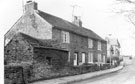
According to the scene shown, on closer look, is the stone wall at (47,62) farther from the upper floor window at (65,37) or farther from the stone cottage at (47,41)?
the upper floor window at (65,37)

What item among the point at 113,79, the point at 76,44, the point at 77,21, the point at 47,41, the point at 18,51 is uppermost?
the point at 77,21

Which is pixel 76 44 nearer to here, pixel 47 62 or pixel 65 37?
pixel 65 37

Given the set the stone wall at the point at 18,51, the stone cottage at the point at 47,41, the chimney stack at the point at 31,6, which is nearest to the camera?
the stone wall at the point at 18,51

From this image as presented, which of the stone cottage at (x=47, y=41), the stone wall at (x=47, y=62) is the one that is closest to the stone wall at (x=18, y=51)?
the stone cottage at (x=47, y=41)

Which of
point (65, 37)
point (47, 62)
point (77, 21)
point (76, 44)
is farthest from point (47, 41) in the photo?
point (77, 21)

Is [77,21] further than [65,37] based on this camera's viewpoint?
Yes

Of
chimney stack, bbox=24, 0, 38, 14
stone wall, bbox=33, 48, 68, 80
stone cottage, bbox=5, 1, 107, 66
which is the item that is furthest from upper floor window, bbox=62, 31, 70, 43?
stone wall, bbox=33, 48, 68, 80

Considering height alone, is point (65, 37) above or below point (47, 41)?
above

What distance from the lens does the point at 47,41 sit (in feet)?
67.7

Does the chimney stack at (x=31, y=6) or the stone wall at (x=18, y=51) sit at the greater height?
the chimney stack at (x=31, y=6)

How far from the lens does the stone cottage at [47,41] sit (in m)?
15.8

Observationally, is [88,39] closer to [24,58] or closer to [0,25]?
[24,58]

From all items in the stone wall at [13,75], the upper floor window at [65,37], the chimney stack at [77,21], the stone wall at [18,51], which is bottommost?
the stone wall at [13,75]

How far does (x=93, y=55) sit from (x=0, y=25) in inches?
1187
